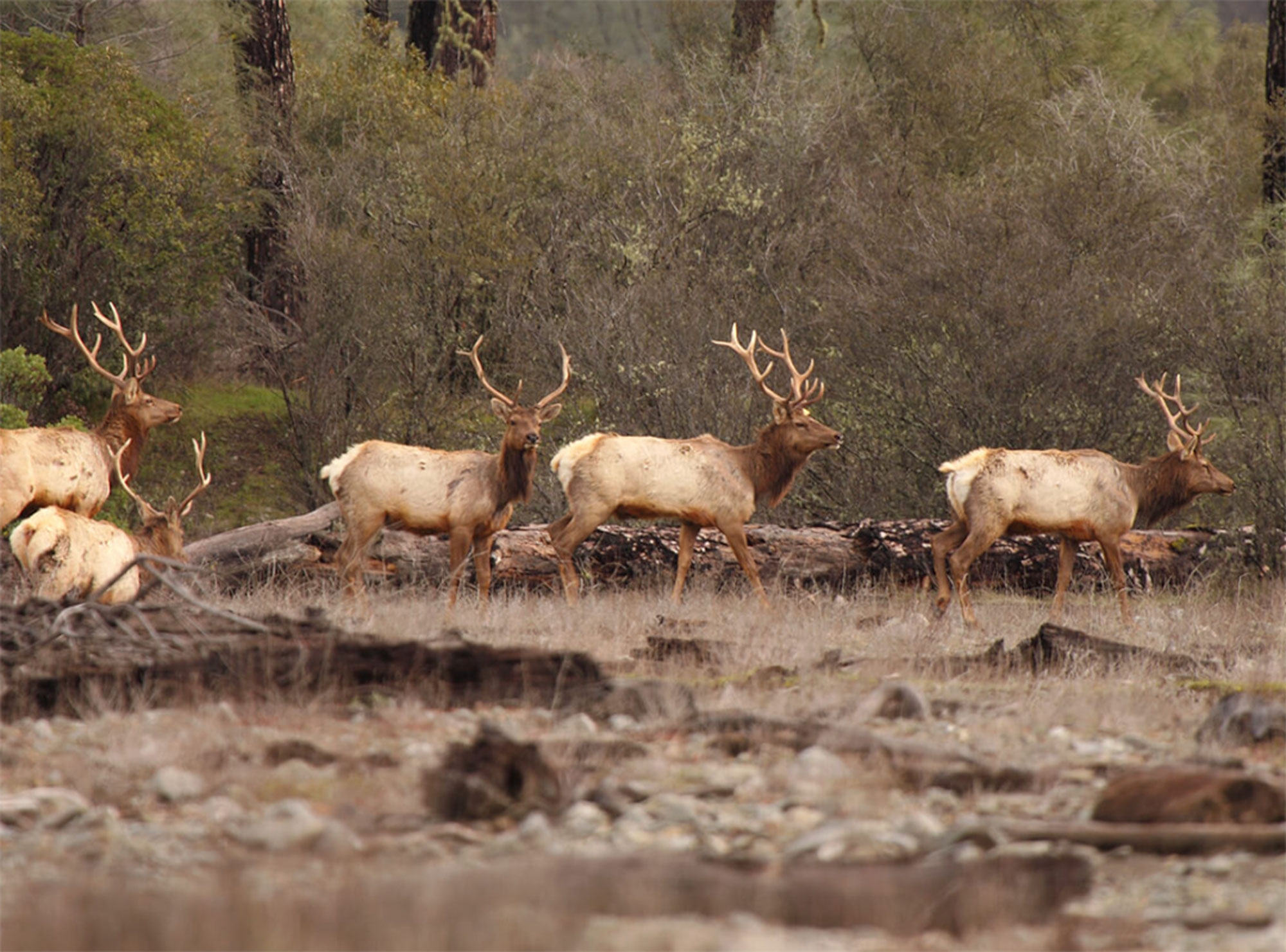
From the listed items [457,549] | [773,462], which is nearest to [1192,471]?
[773,462]

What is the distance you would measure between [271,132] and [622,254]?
657 centimetres

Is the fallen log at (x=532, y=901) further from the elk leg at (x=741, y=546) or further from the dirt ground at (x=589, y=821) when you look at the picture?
the elk leg at (x=741, y=546)

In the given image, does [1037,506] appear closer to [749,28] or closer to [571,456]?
[571,456]

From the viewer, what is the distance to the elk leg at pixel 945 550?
11453 mm

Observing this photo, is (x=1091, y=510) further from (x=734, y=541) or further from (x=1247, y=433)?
(x=1247, y=433)

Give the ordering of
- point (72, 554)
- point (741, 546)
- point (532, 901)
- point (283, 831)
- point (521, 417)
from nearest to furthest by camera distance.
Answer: point (532, 901) → point (283, 831) → point (72, 554) → point (521, 417) → point (741, 546)

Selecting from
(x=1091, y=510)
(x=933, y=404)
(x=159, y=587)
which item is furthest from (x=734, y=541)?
(x=933, y=404)

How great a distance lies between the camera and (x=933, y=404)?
→ 1669cm

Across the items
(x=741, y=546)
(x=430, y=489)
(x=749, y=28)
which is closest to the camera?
(x=430, y=489)

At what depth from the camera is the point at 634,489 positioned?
11.7 meters

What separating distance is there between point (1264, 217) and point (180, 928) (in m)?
20.8

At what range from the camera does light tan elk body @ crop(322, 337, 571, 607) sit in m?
11.1

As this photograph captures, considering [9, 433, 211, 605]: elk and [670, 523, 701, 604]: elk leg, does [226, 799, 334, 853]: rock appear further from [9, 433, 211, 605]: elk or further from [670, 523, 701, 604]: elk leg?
[670, 523, 701, 604]: elk leg

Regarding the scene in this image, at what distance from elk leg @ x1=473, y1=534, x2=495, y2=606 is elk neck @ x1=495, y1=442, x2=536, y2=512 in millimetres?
417
